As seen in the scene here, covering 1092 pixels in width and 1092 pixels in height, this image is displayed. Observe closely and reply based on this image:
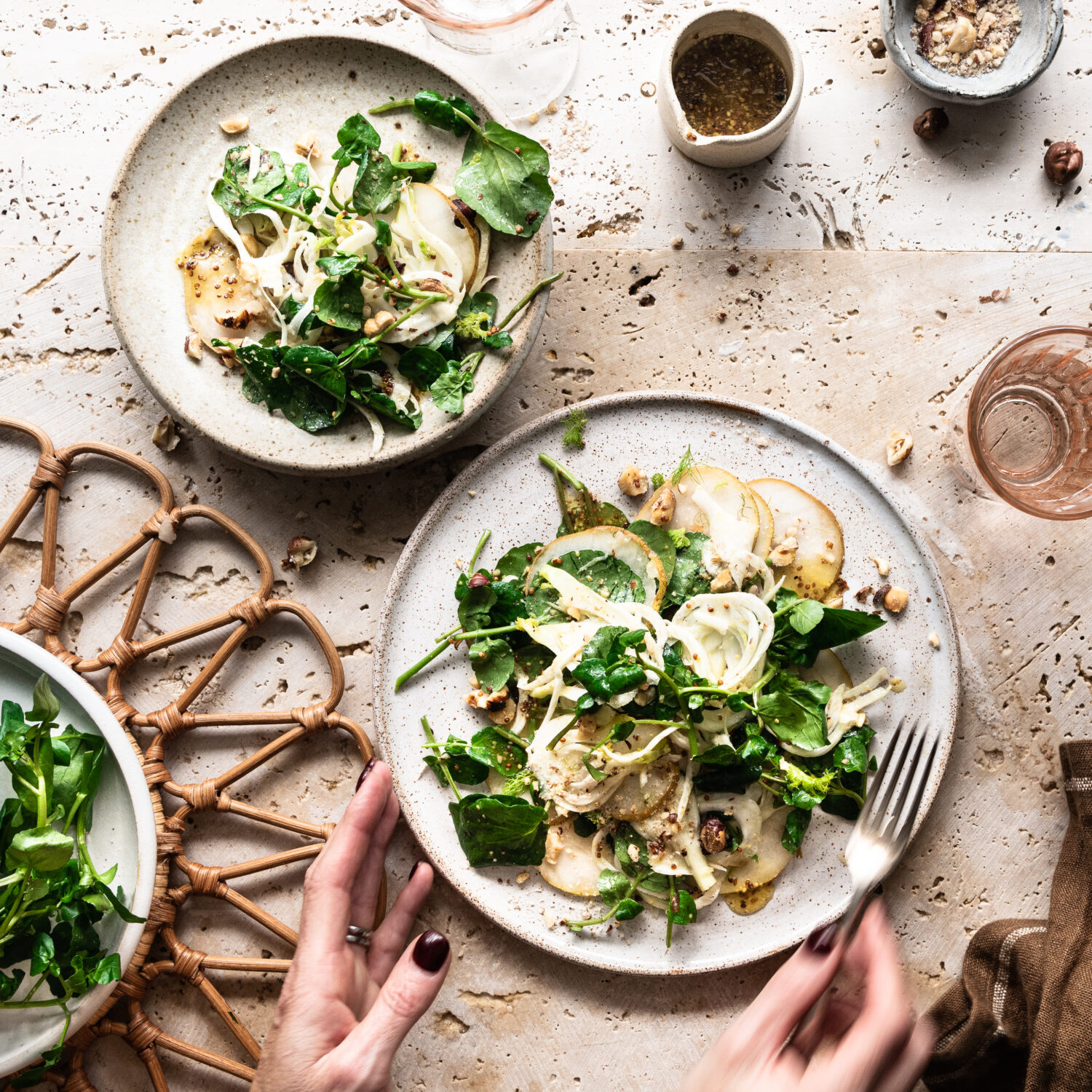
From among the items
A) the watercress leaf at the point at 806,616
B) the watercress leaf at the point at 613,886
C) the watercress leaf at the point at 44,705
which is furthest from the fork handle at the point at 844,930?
the watercress leaf at the point at 44,705

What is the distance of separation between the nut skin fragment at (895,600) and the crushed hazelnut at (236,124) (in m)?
1.82

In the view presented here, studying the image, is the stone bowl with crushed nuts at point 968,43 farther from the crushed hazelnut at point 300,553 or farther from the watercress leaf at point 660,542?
the crushed hazelnut at point 300,553

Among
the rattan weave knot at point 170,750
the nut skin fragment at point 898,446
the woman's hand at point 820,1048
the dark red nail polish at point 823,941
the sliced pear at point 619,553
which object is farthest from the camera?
the nut skin fragment at point 898,446

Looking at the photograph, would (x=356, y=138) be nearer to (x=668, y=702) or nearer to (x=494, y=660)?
(x=494, y=660)

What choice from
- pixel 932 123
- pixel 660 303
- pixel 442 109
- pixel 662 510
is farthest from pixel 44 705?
pixel 932 123

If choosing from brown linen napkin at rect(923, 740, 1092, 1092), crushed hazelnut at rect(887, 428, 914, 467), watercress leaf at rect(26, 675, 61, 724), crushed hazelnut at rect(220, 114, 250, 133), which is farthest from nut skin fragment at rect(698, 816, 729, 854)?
crushed hazelnut at rect(220, 114, 250, 133)

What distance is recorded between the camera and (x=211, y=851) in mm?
2219

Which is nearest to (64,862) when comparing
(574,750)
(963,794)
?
(574,750)

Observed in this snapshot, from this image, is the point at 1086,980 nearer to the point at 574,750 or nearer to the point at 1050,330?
the point at 574,750

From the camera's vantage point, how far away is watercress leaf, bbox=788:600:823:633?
6.37ft

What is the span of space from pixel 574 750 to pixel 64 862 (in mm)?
1075

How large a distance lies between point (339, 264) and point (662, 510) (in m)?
0.89

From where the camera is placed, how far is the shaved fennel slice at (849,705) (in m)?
2.00

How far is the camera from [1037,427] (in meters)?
2.23
